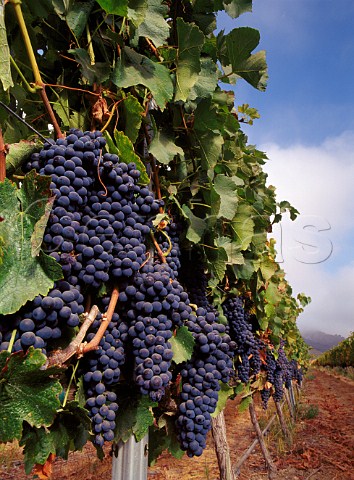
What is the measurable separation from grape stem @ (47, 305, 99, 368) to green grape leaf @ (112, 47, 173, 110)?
84cm

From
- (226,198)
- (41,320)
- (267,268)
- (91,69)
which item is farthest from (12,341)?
(267,268)

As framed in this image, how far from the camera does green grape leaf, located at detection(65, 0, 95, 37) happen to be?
148 centimetres

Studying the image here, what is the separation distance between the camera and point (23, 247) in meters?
1.09

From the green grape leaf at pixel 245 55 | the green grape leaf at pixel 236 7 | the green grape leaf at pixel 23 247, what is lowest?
the green grape leaf at pixel 23 247

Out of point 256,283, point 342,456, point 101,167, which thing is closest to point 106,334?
point 101,167

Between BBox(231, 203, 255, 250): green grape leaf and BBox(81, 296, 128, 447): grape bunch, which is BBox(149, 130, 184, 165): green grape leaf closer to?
BBox(81, 296, 128, 447): grape bunch

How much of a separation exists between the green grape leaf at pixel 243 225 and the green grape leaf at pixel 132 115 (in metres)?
1.25

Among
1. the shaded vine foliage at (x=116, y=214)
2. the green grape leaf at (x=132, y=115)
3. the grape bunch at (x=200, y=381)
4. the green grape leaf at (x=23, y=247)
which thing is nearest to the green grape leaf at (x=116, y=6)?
the shaded vine foliage at (x=116, y=214)

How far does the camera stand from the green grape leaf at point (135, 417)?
4.91 feet

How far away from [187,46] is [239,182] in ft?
3.73

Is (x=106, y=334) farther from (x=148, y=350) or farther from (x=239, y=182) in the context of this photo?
(x=239, y=182)

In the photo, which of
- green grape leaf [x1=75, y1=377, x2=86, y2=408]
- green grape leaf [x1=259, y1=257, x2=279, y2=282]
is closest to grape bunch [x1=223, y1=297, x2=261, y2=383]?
green grape leaf [x1=259, y1=257, x2=279, y2=282]

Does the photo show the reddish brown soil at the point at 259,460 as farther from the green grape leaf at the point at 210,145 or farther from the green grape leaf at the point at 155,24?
the green grape leaf at the point at 155,24

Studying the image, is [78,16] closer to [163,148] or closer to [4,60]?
[4,60]
